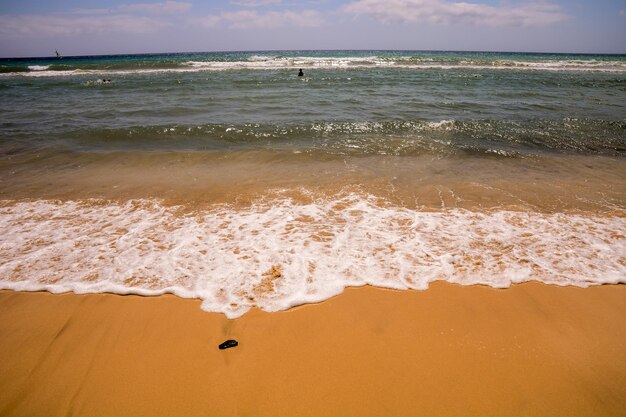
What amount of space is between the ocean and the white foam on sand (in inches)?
0.8

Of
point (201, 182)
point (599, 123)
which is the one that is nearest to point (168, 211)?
point (201, 182)

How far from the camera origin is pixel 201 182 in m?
5.89

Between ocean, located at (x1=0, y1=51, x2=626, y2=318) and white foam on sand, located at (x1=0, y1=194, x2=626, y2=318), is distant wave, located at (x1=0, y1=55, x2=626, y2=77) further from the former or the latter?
white foam on sand, located at (x1=0, y1=194, x2=626, y2=318)

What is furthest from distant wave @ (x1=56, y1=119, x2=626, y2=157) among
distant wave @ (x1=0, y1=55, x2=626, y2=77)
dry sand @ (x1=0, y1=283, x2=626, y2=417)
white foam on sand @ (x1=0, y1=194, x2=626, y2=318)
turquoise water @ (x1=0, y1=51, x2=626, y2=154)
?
distant wave @ (x1=0, y1=55, x2=626, y2=77)

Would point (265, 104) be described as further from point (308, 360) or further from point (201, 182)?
point (308, 360)

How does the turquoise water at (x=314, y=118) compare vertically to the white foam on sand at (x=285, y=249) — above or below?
above

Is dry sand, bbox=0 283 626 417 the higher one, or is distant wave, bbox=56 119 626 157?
distant wave, bbox=56 119 626 157

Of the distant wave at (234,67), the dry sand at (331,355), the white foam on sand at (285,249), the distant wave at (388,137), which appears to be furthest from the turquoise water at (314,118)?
the distant wave at (234,67)

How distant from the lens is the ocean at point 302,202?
11.2 feet

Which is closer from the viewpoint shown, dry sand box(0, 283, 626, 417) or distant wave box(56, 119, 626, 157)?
dry sand box(0, 283, 626, 417)

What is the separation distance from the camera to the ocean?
3.41 meters

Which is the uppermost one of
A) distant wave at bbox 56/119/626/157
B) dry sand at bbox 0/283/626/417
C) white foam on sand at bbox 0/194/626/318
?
distant wave at bbox 56/119/626/157

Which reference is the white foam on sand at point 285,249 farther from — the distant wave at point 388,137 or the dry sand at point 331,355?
the distant wave at point 388,137

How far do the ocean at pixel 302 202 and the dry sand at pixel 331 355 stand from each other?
267mm
